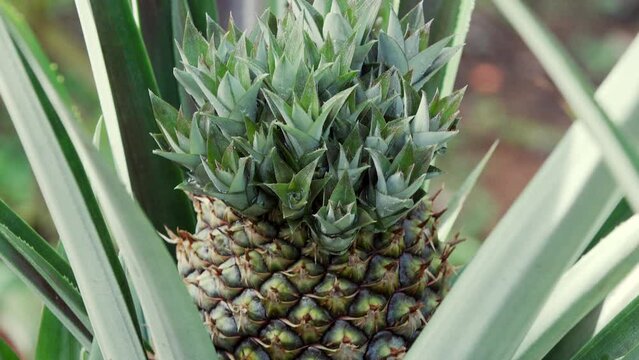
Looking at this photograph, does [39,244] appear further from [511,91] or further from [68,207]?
[511,91]

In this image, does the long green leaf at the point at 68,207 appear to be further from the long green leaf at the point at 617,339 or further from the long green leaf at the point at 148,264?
the long green leaf at the point at 617,339

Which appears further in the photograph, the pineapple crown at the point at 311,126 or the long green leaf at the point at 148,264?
the pineapple crown at the point at 311,126

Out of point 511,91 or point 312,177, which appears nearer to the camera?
point 312,177

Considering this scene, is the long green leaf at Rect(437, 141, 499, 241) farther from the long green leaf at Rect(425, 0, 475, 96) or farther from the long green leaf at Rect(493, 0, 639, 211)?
the long green leaf at Rect(493, 0, 639, 211)

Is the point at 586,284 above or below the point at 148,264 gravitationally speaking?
below

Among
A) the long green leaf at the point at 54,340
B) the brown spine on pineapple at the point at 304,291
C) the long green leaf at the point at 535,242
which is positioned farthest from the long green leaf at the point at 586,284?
the long green leaf at the point at 54,340

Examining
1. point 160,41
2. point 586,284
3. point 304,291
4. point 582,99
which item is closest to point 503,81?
point 160,41
